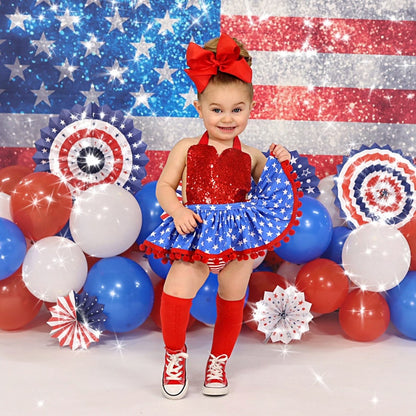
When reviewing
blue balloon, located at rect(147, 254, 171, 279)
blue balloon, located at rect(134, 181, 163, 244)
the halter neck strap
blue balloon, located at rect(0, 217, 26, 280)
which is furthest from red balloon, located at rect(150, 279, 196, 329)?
the halter neck strap

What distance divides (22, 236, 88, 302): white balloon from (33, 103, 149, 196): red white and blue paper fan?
351 millimetres

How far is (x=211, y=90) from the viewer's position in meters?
1.68

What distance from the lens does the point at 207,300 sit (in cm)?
214

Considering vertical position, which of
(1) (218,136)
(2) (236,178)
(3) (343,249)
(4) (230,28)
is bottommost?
(3) (343,249)

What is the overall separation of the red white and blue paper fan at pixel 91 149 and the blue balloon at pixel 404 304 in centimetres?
118

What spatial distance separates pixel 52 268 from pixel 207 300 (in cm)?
60

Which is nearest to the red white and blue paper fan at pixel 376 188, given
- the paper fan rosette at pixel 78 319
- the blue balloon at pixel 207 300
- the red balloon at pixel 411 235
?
the red balloon at pixel 411 235

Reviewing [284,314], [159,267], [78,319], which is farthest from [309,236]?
[78,319]

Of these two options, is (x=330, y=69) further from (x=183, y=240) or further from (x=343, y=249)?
(x=183, y=240)

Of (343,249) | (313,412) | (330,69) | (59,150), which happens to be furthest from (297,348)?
(330,69)

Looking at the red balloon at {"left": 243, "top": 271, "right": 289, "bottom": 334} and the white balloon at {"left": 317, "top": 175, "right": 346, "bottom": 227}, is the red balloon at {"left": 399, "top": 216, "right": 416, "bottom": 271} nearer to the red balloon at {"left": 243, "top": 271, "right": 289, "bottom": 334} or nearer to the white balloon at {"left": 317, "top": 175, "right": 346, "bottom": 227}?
the white balloon at {"left": 317, "top": 175, "right": 346, "bottom": 227}

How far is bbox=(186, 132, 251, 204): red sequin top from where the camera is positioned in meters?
1.71

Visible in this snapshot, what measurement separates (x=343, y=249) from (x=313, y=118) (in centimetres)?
102

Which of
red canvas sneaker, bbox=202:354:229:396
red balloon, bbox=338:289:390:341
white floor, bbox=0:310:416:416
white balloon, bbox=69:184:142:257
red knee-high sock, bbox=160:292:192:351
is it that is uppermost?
white balloon, bbox=69:184:142:257
